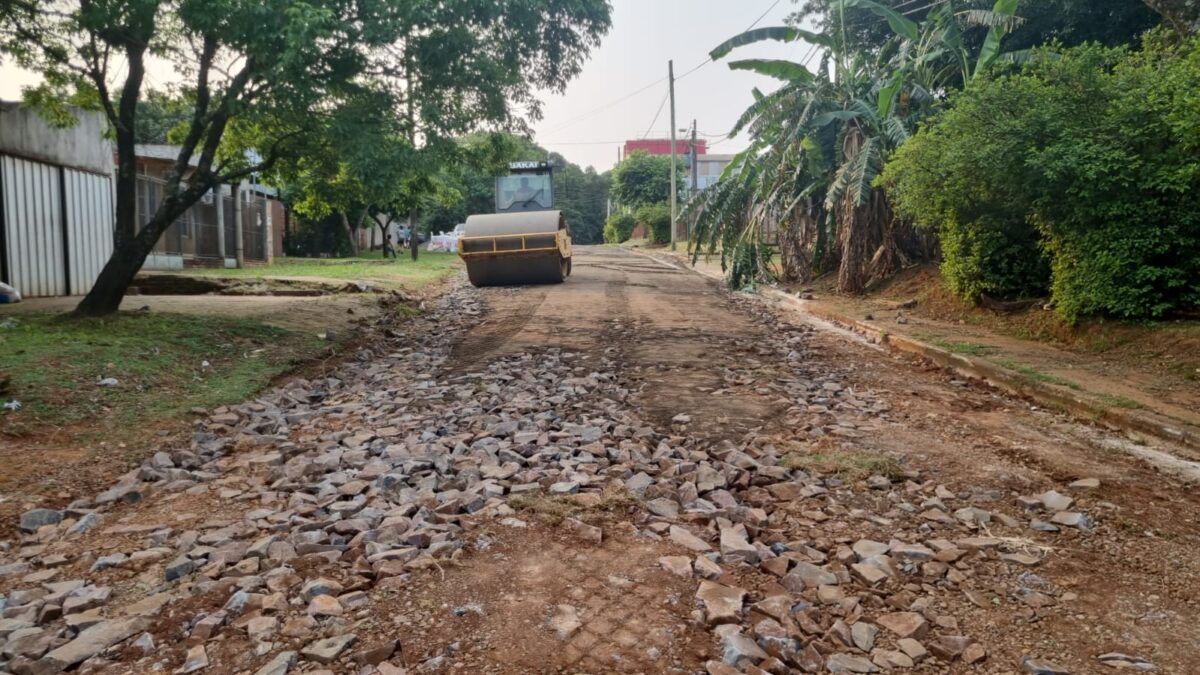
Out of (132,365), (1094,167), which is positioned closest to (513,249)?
(132,365)

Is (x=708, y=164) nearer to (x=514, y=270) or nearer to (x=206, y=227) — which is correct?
(x=206, y=227)

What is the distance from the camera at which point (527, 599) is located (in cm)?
344

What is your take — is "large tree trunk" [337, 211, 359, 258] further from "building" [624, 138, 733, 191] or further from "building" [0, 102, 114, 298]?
"building" [624, 138, 733, 191]

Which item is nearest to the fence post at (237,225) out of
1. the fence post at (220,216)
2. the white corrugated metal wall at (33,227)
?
the fence post at (220,216)

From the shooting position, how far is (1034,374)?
320 inches

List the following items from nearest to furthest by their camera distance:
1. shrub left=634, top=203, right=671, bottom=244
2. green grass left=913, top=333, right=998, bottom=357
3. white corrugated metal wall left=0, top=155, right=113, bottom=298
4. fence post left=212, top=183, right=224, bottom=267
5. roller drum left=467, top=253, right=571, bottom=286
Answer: green grass left=913, top=333, right=998, bottom=357
white corrugated metal wall left=0, top=155, right=113, bottom=298
roller drum left=467, top=253, right=571, bottom=286
fence post left=212, top=183, right=224, bottom=267
shrub left=634, top=203, right=671, bottom=244

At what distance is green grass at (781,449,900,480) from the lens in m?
5.15

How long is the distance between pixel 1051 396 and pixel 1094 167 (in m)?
3.00

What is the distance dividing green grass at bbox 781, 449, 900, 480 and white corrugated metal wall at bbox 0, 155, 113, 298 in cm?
1328

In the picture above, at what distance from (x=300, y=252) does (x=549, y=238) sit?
22.1 meters

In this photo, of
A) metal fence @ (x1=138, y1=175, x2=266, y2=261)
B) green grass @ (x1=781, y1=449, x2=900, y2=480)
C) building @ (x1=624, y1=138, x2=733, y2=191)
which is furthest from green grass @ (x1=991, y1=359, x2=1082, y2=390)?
building @ (x1=624, y1=138, x2=733, y2=191)

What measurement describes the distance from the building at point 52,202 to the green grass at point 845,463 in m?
13.0

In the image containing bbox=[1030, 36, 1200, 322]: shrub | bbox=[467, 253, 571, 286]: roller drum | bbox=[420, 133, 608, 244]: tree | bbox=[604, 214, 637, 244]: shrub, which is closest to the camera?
bbox=[1030, 36, 1200, 322]: shrub

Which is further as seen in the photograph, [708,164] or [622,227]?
[708,164]
